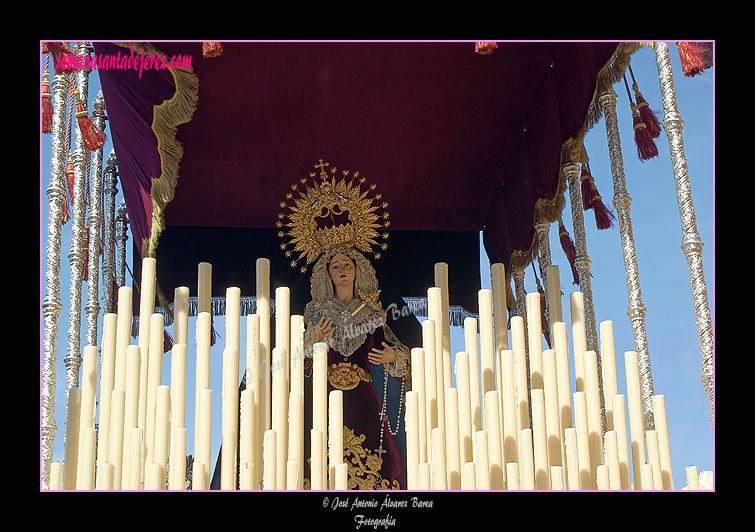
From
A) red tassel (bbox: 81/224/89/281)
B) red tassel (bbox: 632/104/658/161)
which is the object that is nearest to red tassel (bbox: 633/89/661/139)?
red tassel (bbox: 632/104/658/161)

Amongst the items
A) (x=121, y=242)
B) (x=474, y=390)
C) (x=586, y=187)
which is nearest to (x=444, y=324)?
(x=474, y=390)

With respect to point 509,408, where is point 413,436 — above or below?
below

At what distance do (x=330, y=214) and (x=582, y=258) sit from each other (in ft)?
5.80

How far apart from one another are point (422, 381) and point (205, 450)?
93cm

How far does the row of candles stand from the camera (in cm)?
396

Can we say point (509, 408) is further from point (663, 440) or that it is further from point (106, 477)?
point (106, 477)

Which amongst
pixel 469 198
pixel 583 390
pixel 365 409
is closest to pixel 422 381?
pixel 583 390

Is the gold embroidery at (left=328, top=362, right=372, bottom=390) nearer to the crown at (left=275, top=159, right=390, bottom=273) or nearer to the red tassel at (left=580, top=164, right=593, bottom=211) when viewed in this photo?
the crown at (left=275, top=159, right=390, bottom=273)

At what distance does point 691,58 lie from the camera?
4727 mm

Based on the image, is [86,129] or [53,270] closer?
[53,270]

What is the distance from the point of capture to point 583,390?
431cm

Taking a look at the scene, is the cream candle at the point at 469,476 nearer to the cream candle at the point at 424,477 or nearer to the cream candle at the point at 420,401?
the cream candle at the point at 424,477

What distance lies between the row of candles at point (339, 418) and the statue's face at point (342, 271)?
2.12m

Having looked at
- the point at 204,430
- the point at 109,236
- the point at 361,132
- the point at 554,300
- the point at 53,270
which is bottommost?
the point at 204,430
